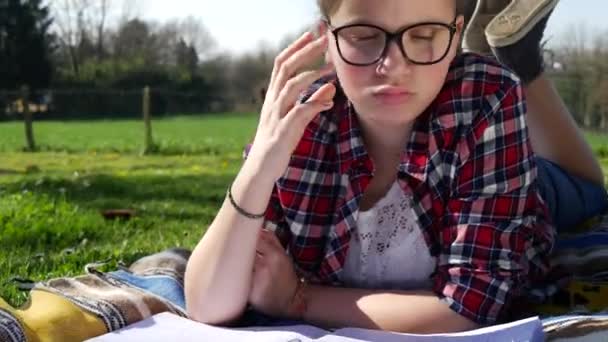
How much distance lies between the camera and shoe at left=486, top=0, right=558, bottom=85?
8.55 feet

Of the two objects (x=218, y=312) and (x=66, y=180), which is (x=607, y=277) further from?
(x=66, y=180)

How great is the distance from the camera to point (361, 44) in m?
1.95

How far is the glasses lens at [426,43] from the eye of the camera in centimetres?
192

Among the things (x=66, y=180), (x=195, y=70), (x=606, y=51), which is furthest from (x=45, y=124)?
(x=66, y=180)

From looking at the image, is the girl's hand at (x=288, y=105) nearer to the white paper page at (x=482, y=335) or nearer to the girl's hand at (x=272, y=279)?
the girl's hand at (x=272, y=279)

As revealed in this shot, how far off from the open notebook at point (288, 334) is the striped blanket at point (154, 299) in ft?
0.27

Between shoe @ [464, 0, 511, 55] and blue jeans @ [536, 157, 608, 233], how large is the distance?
44cm

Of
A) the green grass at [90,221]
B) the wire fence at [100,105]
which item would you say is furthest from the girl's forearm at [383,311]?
the wire fence at [100,105]

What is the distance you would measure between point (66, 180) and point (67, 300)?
489cm

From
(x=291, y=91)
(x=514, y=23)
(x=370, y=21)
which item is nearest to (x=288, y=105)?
(x=291, y=91)

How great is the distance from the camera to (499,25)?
8.72 feet

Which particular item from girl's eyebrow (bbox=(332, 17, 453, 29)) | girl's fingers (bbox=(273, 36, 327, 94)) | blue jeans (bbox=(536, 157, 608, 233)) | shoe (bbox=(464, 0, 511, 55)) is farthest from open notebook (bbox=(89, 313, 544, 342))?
shoe (bbox=(464, 0, 511, 55))

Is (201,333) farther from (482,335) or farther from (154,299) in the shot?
(482,335)

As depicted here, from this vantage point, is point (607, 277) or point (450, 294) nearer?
point (450, 294)
